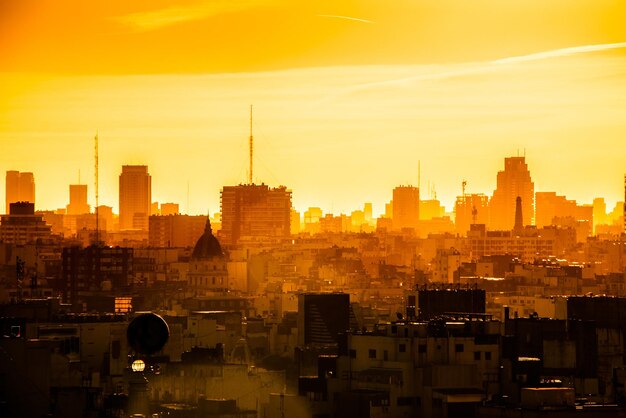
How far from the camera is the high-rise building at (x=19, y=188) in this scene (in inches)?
6094

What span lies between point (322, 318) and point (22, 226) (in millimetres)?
94790

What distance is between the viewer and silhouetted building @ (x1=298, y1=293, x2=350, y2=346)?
72.2 meters

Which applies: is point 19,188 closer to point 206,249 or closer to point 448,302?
point 206,249

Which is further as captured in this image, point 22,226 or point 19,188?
point 22,226

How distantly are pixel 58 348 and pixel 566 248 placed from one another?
135300 mm

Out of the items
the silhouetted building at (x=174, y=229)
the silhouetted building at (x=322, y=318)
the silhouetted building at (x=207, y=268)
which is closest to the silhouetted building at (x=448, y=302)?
the silhouetted building at (x=322, y=318)

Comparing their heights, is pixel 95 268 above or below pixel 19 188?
below

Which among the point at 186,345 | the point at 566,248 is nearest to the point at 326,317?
the point at 186,345

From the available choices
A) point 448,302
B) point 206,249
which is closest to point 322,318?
point 448,302

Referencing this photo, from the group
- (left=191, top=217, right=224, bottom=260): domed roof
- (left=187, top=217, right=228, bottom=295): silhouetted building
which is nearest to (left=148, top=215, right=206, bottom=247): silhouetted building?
(left=191, top=217, right=224, bottom=260): domed roof

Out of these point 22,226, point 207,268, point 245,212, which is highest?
Answer: point 245,212

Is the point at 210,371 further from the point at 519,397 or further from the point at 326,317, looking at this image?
the point at 326,317

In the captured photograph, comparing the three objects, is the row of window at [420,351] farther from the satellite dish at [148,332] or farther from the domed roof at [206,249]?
the domed roof at [206,249]

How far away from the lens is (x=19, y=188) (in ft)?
544
